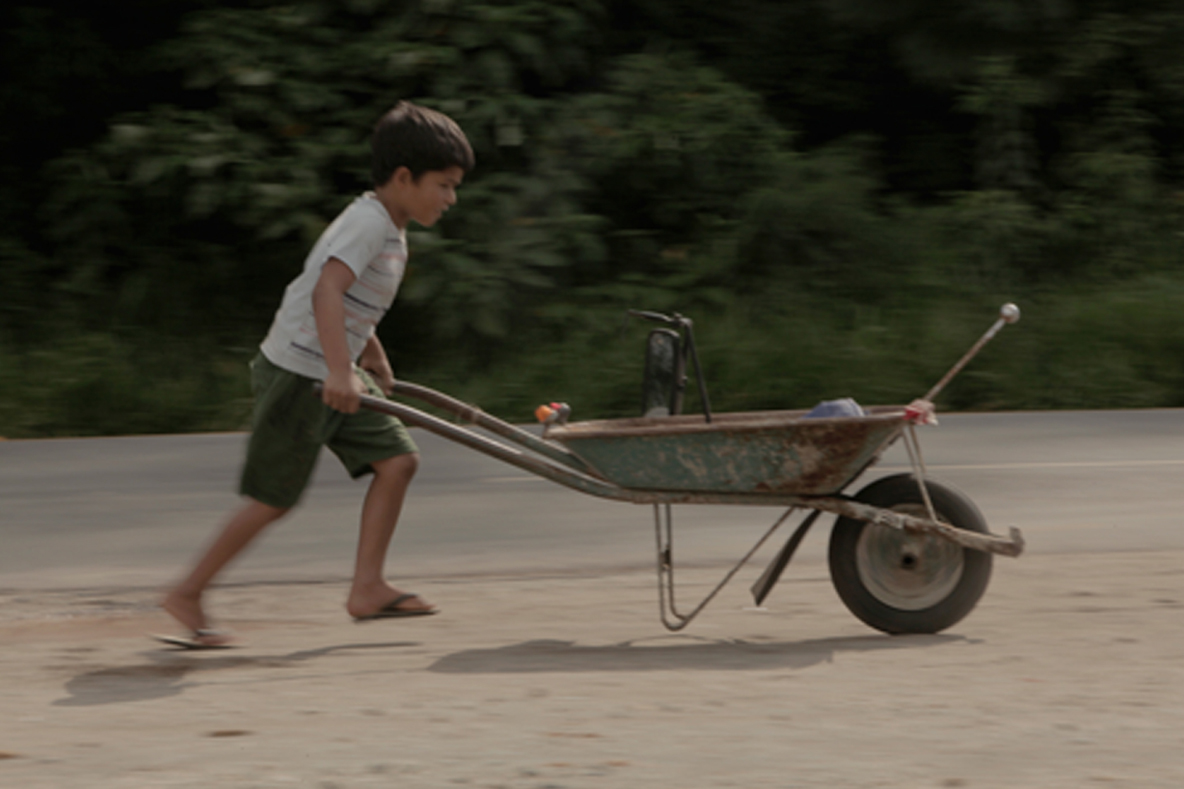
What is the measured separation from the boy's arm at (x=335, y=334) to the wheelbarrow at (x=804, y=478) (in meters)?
0.08

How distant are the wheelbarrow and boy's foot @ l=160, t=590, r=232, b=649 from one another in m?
0.91

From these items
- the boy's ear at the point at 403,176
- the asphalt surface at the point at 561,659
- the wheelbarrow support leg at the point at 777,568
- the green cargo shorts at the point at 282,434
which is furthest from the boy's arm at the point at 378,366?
the wheelbarrow support leg at the point at 777,568

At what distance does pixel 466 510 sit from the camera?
7199 mm

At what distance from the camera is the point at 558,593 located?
5629 mm

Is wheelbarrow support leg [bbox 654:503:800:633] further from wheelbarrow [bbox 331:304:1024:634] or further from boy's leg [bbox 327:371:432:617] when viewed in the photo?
boy's leg [bbox 327:371:432:617]

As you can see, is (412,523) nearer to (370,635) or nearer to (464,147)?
(370,635)

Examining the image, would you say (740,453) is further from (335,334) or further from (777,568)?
(335,334)

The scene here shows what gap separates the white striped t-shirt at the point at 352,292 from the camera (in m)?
4.57

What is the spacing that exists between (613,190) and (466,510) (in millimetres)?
6944

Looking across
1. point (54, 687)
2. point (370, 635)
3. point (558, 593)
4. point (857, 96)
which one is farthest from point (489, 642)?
point (857, 96)

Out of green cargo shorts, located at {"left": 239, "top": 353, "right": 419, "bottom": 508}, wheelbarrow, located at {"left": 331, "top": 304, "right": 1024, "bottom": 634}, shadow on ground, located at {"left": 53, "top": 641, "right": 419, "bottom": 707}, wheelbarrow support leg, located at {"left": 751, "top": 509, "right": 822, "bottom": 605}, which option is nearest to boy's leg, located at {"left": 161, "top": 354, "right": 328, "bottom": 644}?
→ green cargo shorts, located at {"left": 239, "top": 353, "right": 419, "bottom": 508}

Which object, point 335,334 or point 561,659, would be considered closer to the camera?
point 335,334

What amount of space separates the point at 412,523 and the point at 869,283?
7400 millimetres

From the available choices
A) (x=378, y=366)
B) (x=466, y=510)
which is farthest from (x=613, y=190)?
(x=378, y=366)
